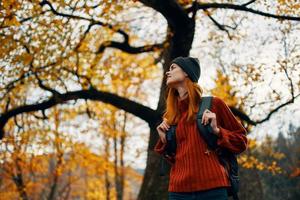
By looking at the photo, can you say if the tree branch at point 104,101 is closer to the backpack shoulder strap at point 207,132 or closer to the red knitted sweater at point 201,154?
the red knitted sweater at point 201,154

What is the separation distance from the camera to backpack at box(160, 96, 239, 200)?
327 centimetres

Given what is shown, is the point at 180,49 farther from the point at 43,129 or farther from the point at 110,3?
the point at 43,129

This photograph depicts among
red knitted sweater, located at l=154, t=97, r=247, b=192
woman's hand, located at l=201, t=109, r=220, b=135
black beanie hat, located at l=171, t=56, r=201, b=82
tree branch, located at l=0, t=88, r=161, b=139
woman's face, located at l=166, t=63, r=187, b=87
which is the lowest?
red knitted sweater, located at l=154, t=97, r=247, b=192

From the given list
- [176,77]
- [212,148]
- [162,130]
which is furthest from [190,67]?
[212,148]

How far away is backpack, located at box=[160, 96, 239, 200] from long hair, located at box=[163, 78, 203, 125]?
0.06 m

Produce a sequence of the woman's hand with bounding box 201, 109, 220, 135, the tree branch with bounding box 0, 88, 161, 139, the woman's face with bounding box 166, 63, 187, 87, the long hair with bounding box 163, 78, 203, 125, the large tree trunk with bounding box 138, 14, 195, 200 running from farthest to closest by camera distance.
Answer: the tree branch with bounding box 0, 88, 161, 139 → the large tree trunk with bounding box 138, 14, 195, 200 → the woman's face with bounding box 166, 63, 187, 87 → the long hair with bounding box 163, 78, 203, 125 → the woman's hand with bounding box 201, 109, 220, 135

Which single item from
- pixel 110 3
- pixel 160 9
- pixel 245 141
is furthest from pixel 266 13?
pixel 245 141

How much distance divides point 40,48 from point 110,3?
2575 mm

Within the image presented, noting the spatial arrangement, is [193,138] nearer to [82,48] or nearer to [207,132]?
[207,132]

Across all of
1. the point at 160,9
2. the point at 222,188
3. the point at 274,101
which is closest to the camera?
the point at 222,188

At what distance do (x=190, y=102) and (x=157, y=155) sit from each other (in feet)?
18.9

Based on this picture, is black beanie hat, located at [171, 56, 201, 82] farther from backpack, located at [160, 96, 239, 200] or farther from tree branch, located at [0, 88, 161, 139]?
tree branch, located at [0, 88, 161, 139]

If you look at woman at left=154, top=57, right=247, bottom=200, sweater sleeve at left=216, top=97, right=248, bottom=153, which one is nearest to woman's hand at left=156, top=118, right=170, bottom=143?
woman at left=154, top=57, right=247, bottom=200

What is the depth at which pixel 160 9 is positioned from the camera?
27.9ft
